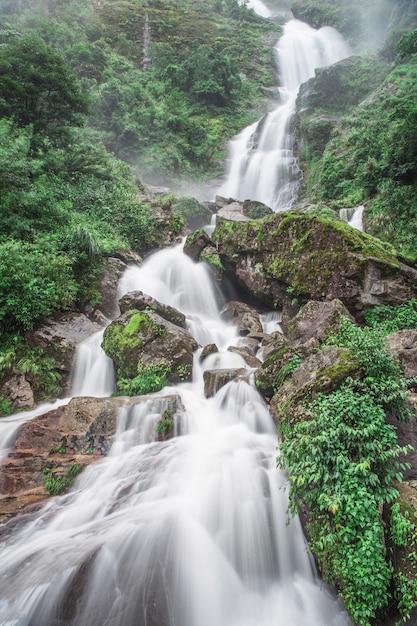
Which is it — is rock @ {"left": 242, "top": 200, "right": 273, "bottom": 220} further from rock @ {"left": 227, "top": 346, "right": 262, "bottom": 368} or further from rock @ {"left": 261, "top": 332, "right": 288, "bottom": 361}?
rock @ {"left": 227, "top": 346, "right": 262, "bottom": 368}

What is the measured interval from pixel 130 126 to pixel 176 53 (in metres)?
20.7

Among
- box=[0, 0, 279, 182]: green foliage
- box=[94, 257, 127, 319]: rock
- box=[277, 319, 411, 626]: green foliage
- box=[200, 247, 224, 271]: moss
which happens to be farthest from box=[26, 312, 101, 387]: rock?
box=[0, 0, 279, 182]: green foliage

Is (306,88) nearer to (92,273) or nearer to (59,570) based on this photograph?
(92,273)

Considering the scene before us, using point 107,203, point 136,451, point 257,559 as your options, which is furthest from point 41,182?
point 257,559

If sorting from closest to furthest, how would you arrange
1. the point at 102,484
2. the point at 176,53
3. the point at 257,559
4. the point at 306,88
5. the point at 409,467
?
the point at 409,467, the point at 257,559, the point at 102,484, the point at 306,88, the point at 176,53

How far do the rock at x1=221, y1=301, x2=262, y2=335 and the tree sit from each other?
10361 millimetres

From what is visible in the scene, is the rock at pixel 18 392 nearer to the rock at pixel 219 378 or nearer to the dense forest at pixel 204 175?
the dense forest at pixel 204 175

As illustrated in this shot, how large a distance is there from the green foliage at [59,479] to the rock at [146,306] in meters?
4.86

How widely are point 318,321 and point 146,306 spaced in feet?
16.2

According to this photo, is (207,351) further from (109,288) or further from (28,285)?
(28,285)

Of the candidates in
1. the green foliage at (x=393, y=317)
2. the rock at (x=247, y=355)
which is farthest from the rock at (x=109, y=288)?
the green foliage at (x=393, y=317)

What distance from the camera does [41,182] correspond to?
12.0 m

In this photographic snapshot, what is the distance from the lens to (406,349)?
5242mm

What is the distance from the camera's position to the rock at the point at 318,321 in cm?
688
